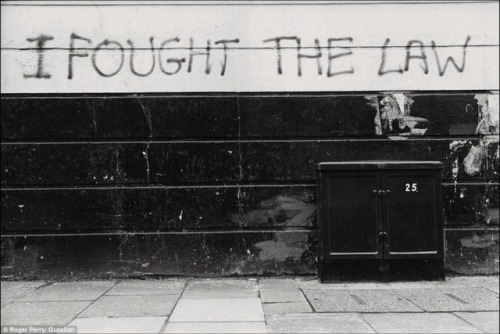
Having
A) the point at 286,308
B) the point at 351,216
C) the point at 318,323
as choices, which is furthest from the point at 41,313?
the point at 351,216

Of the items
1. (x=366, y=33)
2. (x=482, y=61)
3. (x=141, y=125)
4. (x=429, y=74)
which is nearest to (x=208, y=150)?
(x=141, y=125)

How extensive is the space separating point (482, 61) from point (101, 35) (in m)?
5.36

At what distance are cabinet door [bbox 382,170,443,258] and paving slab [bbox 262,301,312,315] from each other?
1.55 metres

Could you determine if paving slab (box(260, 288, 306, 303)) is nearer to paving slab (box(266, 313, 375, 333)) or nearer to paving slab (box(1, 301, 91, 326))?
paving slab (box(266, 313, 375, 333))

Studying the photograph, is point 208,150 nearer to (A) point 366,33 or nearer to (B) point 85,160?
(B) point 85,160

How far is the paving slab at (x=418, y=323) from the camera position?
163 inches

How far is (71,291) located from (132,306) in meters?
1.17

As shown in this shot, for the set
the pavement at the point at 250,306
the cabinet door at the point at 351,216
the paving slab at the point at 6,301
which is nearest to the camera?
the pavement at the point at 250,306

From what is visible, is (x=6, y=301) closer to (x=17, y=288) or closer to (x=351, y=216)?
(x=17, y=288)

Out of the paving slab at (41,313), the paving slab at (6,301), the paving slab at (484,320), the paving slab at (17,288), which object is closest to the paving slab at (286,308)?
the paving slab at (484,320)

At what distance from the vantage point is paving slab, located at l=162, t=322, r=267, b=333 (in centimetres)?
416

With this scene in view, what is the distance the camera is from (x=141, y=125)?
6395 mm

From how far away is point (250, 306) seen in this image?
16.3 ft

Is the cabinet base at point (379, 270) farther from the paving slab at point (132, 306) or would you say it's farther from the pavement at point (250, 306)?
the paving slab at point (132, 306)
